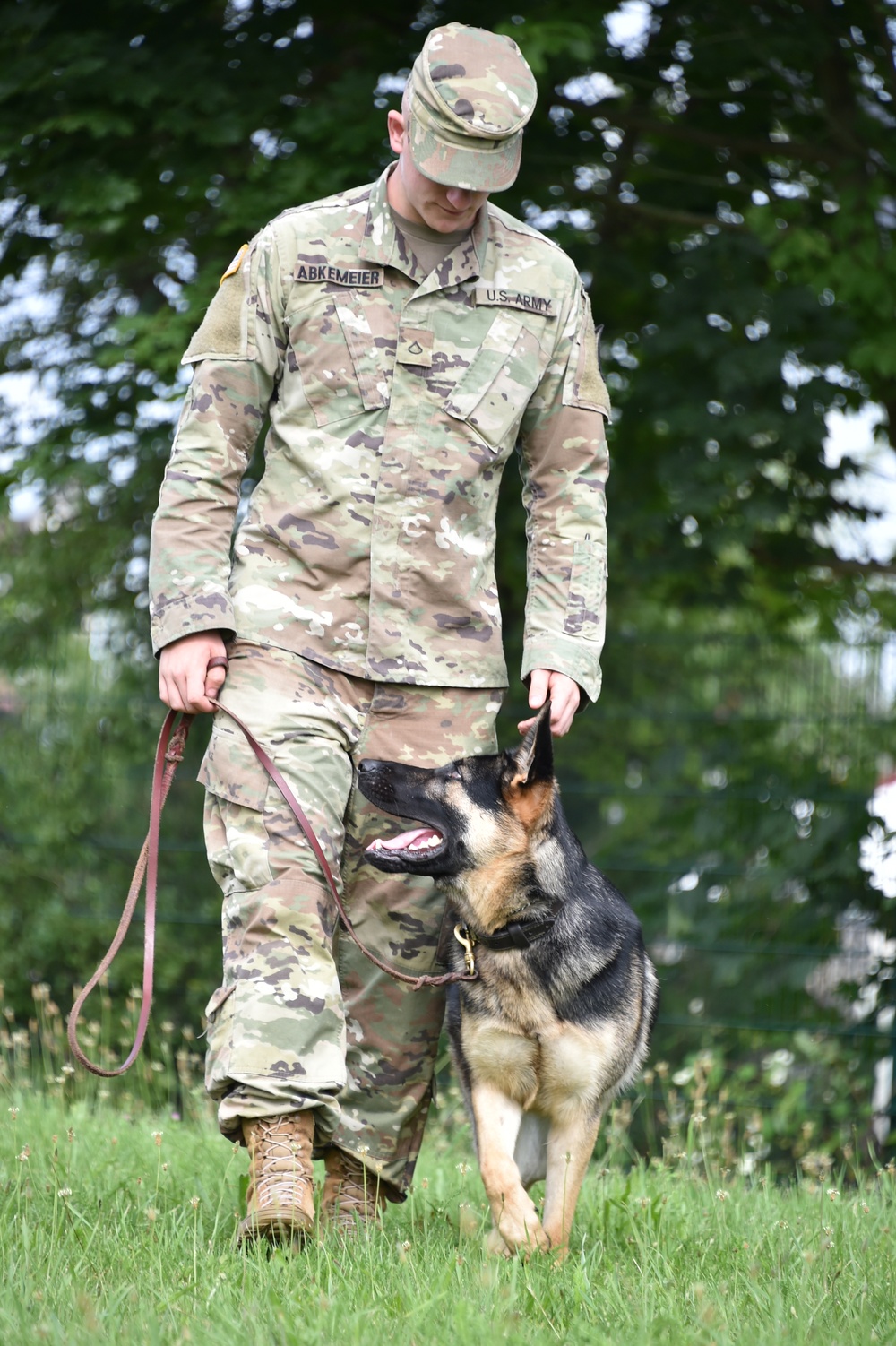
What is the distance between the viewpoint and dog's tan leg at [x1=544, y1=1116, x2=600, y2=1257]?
3.37 metres

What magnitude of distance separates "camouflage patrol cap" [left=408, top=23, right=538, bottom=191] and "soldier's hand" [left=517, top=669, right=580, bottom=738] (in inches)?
45.1

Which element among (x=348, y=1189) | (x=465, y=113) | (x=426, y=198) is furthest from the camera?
(x=348, y=1189)

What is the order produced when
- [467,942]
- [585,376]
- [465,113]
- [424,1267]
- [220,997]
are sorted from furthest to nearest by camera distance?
[585,376]
[467,942]
[465,113]
[220,997]
[424,1267]

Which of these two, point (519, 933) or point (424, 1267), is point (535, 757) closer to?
point (519, 933)

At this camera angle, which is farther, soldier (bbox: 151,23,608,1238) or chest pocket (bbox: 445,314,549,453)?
chest pocket (bbox: 445,314,549,453)

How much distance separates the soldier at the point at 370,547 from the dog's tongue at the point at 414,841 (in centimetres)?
6

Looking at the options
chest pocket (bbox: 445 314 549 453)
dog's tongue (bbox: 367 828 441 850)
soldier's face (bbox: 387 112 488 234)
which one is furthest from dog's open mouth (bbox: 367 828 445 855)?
soldier's face (bbox: 387 112 488 234)

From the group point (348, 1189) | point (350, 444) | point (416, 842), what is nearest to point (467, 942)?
point (416, 842)

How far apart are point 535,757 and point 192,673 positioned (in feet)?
2.72

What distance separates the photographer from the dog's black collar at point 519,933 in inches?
136

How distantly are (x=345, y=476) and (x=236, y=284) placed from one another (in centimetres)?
53

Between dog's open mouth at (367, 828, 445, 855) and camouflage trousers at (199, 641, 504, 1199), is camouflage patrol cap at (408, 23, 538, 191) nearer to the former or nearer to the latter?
camouflage trousers at (199, 641, 504, 1199)

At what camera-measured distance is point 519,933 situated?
11.3ft

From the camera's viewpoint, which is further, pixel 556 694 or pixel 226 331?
pixel 556 694
